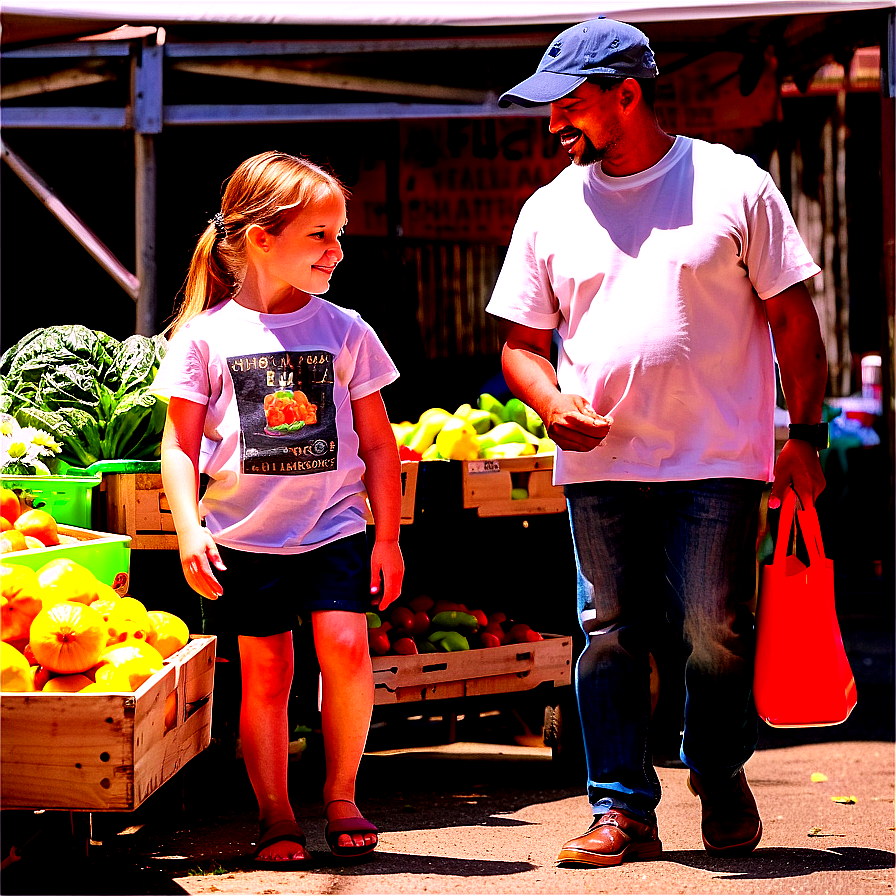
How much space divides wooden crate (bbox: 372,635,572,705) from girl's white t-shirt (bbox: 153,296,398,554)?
1.11 metres

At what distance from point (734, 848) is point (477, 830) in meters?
0.89

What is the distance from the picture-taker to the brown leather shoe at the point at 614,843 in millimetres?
3398

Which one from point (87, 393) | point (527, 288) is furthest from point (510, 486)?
point (87, 393)

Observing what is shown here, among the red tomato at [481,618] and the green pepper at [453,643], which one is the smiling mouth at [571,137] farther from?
the red tomato at [481,618]

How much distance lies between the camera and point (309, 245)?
354 cm

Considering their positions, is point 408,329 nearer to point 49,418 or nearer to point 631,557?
point 49,418

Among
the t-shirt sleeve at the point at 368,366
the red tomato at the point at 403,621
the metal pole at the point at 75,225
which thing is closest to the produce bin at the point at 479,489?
the red tomato at the point at 403,621

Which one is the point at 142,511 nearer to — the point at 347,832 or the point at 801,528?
the point at 347,832

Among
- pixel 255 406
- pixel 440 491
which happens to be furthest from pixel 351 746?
pixel 440 491

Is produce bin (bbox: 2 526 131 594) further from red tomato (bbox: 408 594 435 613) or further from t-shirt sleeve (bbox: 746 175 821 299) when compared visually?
t-shirt sleeve (bbox: 746 175 821 299)

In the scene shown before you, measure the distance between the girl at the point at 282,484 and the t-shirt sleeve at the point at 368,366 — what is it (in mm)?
21

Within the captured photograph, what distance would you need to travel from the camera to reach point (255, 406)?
349cm

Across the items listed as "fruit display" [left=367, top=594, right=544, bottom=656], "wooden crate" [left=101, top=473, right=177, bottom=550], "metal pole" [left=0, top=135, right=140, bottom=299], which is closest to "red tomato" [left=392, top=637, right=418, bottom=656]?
"fruit display" [left=367, top=594, right=544, bottom=656]

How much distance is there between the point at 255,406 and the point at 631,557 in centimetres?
111
